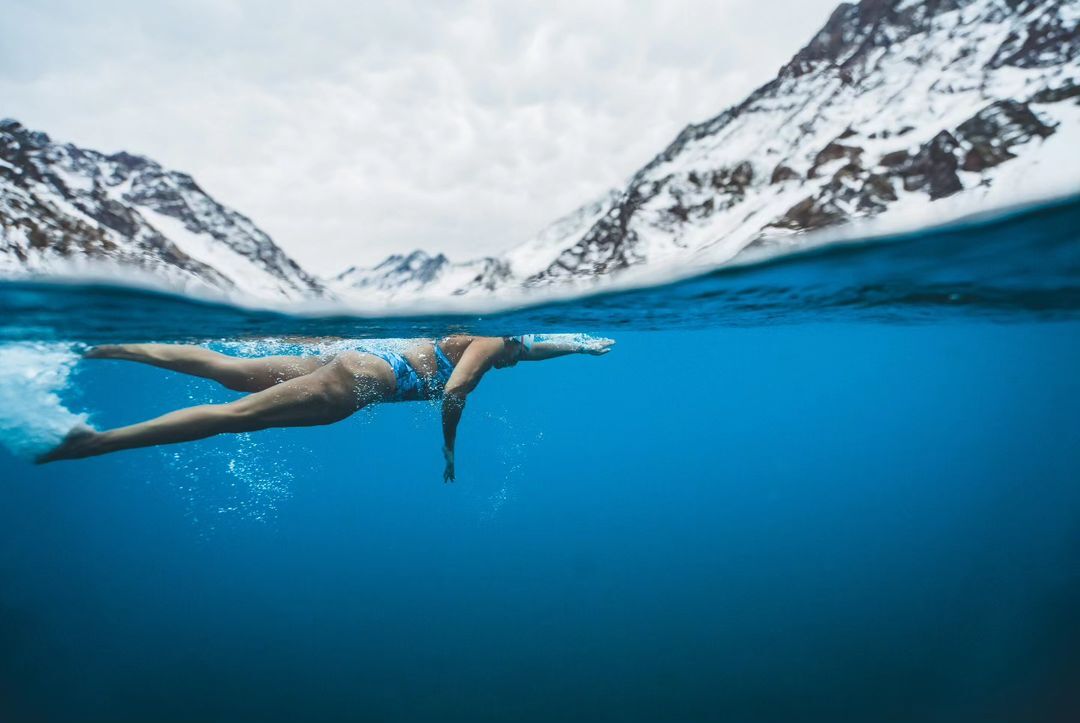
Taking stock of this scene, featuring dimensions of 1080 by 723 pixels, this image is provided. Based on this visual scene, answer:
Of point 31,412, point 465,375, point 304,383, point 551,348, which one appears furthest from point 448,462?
point 31,412

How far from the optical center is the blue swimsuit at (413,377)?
571cm

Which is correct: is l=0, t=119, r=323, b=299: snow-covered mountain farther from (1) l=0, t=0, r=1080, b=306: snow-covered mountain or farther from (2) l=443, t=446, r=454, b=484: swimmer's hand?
(2) l=443, t=446, r=454, b=484: swimmer's hand

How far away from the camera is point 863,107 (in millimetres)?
5035

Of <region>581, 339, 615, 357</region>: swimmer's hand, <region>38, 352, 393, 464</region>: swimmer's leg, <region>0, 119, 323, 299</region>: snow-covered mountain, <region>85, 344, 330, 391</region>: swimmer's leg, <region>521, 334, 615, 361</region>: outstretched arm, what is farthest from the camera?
<region>581, 339, 615, 357</region>: swimmer's hand

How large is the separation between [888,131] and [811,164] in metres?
0.69

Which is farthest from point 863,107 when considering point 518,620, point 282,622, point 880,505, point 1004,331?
point 880,505

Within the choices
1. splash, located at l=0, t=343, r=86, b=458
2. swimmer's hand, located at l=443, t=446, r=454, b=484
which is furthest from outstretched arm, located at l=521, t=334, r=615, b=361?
splash, located at l=0, t=343, r=86, b=458

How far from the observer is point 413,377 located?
5980 millimetres

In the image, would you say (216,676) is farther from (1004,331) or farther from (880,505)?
(880,505)

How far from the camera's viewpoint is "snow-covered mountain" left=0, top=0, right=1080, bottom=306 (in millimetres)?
4438

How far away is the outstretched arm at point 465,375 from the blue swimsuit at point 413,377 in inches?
15.9

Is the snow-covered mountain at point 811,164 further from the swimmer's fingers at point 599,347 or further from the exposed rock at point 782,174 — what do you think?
the swimmer's fingers at point 599,347

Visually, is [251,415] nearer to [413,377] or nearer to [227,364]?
[227,364]

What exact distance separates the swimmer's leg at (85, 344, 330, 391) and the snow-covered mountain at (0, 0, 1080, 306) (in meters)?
1.04
